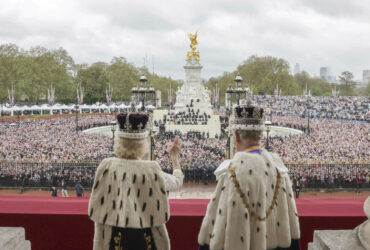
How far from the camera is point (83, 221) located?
13.8 feet

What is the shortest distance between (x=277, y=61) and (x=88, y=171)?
75.7m

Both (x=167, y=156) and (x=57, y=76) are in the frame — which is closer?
(x=167, y=156)

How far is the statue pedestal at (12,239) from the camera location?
3000 millimetres

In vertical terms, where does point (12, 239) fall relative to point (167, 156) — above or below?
above

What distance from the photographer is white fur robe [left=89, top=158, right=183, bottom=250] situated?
2961mm

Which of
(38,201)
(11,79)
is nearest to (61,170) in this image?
(38,201)

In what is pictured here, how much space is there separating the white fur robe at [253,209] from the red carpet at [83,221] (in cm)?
135

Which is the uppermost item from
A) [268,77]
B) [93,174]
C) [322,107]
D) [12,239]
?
[268,77]

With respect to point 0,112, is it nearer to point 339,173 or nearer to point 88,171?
point 88,171

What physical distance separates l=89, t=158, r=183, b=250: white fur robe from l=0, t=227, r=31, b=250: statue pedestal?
2.64 ft

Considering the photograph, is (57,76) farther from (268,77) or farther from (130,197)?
(130,197)

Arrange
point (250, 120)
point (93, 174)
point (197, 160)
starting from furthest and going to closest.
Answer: point (197, 160)
point (93, 174)
point (250, 120)

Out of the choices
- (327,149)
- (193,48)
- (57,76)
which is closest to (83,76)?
(57,76)

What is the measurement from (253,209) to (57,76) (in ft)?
237
